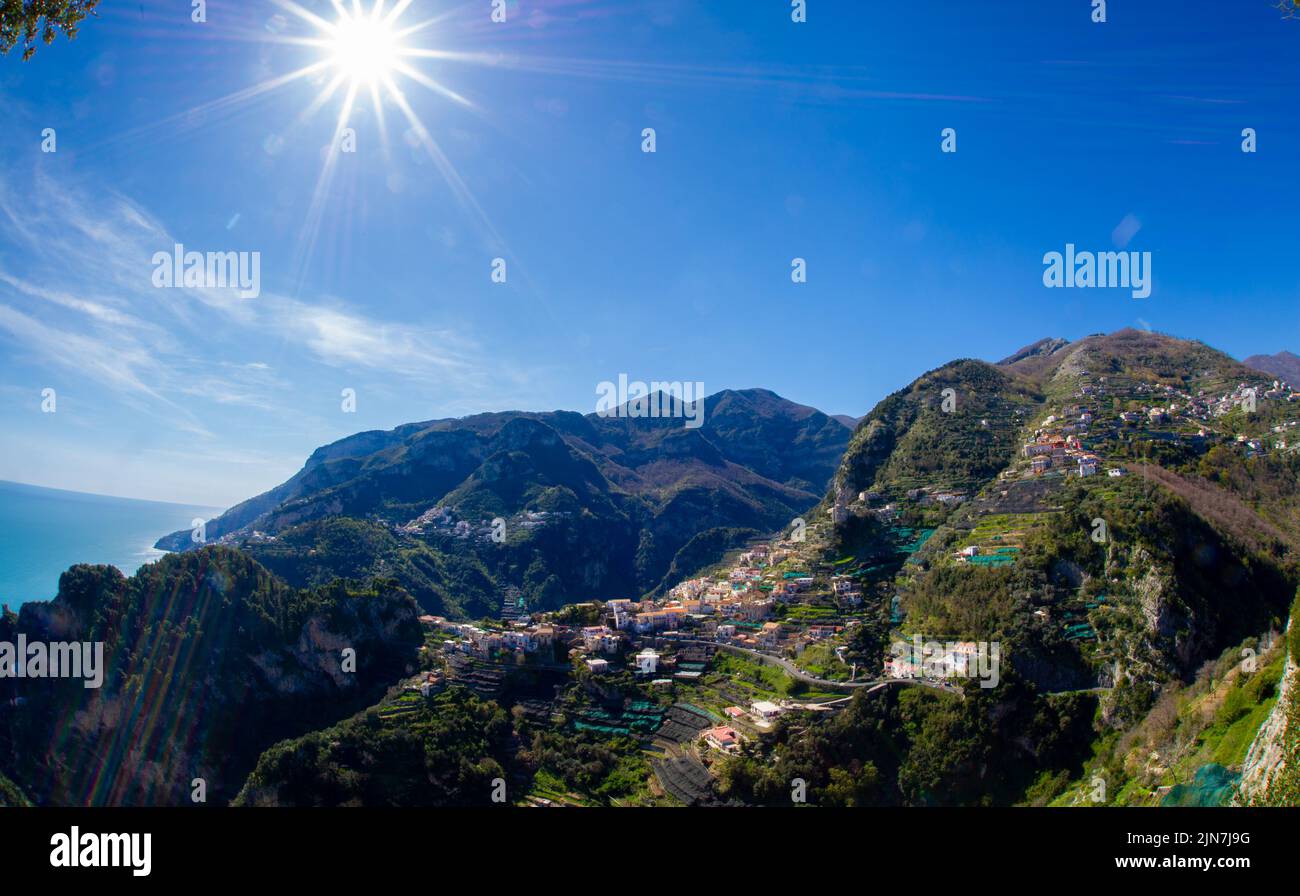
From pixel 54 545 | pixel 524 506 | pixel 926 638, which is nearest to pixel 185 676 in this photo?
pixel 926 638

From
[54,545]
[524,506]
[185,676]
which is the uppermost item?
[524,506]

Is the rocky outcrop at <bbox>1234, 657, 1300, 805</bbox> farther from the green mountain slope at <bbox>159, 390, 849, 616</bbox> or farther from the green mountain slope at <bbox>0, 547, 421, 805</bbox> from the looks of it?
the green mountain slope at <bbox>159, 390, 849, 616</bbox>

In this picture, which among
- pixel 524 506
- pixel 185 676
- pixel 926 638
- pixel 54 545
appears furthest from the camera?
pixel 54 545

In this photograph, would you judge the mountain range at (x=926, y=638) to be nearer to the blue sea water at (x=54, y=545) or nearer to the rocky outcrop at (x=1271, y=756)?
the rocky outcrop at (x=1271, y=756)

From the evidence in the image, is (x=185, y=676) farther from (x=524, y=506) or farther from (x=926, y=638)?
(x=524, y=506)

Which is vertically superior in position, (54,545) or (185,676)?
(54,545)

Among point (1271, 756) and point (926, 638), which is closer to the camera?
point (1271, 756)

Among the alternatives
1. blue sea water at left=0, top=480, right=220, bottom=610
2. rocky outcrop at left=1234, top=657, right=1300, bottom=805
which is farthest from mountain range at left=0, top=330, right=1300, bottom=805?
blue sea water at left=0, top=480, right=220, bottom=610

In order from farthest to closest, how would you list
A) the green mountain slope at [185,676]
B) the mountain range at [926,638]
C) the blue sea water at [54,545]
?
the blue sea water at [54,545], the green mountain slope at [185,676], the mountain range at [926,638]

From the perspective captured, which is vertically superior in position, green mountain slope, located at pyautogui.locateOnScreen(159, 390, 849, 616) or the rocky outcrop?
green mountain slope, located at pyautogui.locateOnScreen(159, 390, 849, 616)

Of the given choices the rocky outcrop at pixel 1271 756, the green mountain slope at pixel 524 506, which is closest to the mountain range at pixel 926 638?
the rocky outcrop at pixel 1271 756

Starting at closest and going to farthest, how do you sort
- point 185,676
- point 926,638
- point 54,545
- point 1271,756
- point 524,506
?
point 1271,756, point 926,638, point 185,676, point 524,506, point 54,545
